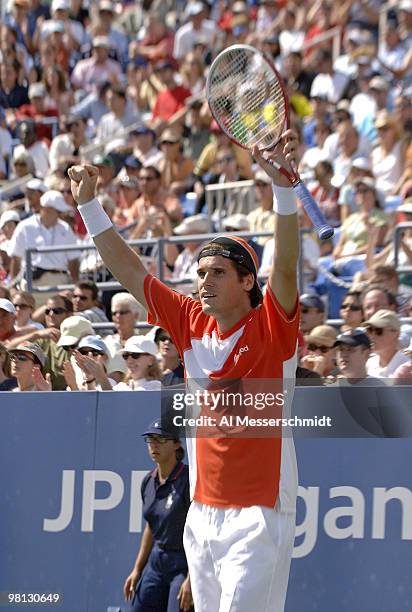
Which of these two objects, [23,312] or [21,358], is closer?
[21,358]

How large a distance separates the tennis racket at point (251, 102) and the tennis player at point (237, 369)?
0.39 metres

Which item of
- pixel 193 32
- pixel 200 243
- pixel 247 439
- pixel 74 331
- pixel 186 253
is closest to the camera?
pixel 247 439

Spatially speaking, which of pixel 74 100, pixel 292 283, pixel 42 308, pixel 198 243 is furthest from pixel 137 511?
pixel 74 100

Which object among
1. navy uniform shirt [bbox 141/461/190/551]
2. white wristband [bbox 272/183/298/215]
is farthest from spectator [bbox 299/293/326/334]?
white wristband [bbox 272/183/298/215]

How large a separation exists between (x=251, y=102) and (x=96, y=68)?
39.9ft

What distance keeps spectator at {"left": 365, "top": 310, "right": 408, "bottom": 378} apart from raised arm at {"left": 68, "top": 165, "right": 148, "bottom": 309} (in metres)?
2.74

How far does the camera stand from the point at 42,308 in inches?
450

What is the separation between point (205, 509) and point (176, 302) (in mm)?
863

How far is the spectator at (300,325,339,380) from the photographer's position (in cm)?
850

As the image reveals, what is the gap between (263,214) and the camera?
40.5ft

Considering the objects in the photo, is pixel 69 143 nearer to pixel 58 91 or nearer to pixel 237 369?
pixel 58 91

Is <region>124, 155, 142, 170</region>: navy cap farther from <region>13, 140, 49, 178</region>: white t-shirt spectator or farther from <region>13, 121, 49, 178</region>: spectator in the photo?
<region>13, 121, 49, 178</region>: spectator

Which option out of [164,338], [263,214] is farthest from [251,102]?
[263,214]

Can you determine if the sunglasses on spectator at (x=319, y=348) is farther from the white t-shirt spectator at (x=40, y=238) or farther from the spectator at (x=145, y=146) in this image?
the spectator at (x=145, y=146)
